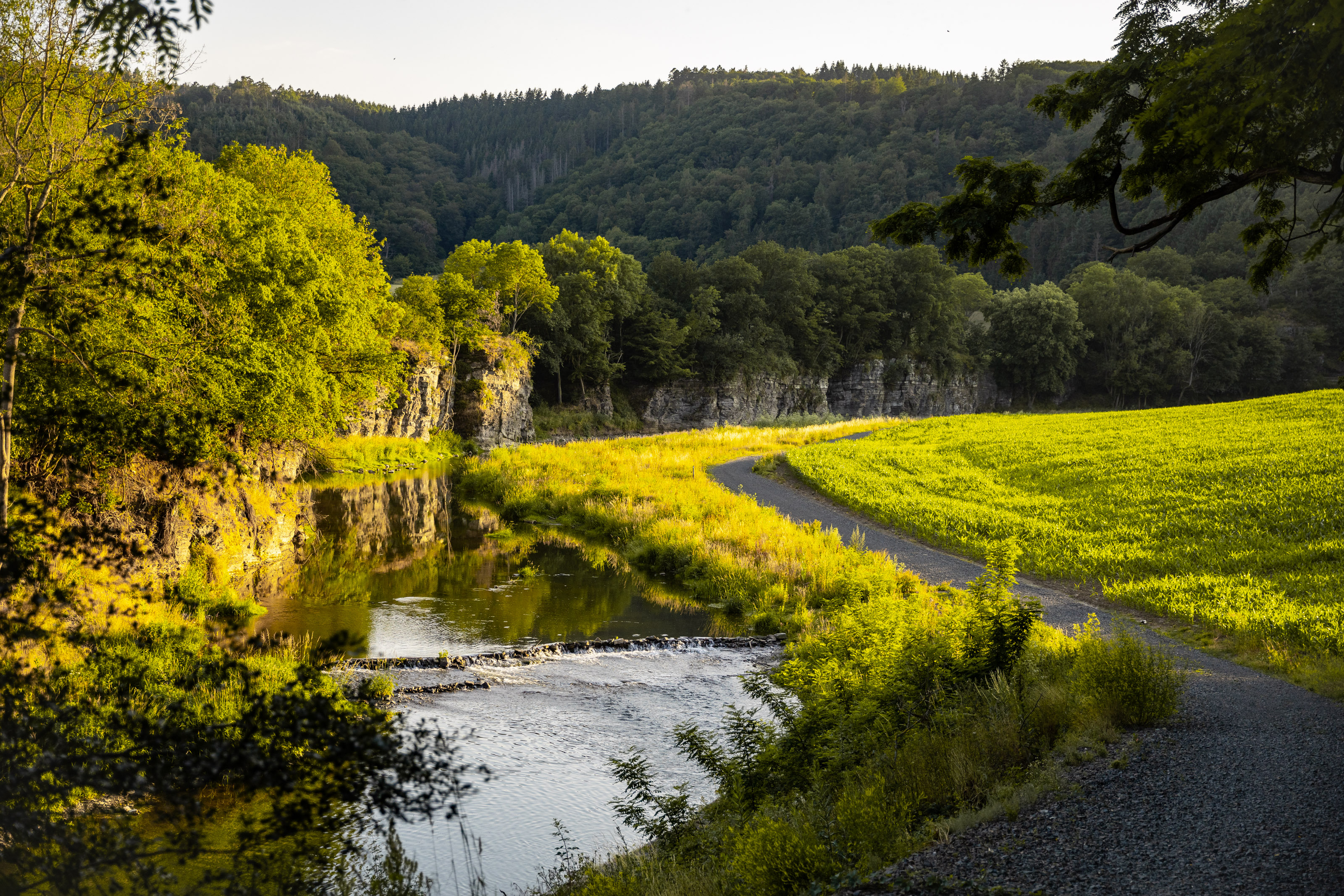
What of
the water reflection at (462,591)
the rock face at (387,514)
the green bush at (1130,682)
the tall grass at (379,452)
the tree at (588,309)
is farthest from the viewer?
the tree at (588,309)

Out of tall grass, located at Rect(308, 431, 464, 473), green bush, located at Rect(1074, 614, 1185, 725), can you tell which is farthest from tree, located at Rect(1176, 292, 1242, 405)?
green bush, located at Rect(1074, 614, 1185, 725)

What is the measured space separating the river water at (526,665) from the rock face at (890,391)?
75670mm

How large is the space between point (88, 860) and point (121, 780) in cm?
40

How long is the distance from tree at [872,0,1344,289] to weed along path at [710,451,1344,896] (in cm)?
553

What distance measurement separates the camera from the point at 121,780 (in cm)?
429

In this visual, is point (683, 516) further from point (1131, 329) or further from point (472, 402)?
point (1131, 329)

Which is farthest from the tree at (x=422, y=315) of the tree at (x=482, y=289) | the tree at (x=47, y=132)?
the tree at (x=47, y=132)

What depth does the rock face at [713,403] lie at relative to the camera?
8275 cm

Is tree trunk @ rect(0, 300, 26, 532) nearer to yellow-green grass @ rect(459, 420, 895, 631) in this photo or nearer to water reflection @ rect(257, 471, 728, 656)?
water reflection @ rect(257, 471, 728, 656)

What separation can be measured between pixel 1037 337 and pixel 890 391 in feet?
62.1

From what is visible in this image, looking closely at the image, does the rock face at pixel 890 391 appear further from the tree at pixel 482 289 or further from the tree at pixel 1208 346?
the tree at pixel 482 289

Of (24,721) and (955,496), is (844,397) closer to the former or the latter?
(955,496)

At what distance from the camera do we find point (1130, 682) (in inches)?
358

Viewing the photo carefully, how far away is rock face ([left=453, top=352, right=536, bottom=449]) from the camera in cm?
6306
